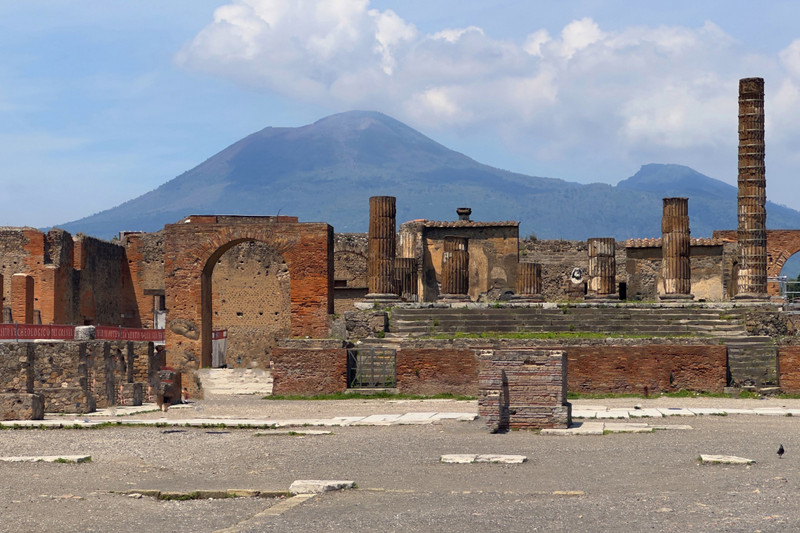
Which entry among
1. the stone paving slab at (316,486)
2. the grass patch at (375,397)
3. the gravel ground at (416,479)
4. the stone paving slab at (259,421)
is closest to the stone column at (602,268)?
the grass patch at (375,397)

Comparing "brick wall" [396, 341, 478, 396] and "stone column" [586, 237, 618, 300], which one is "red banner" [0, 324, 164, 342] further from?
"stone column" [586, 237, 618, 300]

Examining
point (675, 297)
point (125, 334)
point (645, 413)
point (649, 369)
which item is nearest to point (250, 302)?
point (125, 334)

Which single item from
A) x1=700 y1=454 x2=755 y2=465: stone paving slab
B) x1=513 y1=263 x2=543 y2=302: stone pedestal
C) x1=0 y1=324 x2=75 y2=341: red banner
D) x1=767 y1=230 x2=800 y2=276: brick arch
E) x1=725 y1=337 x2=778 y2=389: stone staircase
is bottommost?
x1=700 y1=454 x2=755 y2=465: stone paving slab

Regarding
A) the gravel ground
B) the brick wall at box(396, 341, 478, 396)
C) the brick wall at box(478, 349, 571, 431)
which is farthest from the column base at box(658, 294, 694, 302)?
the brick wall at box(478, 349, 571, 431)

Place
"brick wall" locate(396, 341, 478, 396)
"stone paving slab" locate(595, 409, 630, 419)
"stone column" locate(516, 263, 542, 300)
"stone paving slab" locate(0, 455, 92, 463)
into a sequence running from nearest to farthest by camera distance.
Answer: "stone paving slab" locate(0, 455, 92, 463)
"stone paving slab" locate(595, 409, 630, 419)
"brick wall" locate(396, 341, 478, 396)
"stone column" locate(516, 263, 542, 300)

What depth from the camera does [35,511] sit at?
9.91 meters

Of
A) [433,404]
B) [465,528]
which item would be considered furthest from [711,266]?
[465,528]

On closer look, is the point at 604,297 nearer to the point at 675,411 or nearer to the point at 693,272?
the point at 693,272

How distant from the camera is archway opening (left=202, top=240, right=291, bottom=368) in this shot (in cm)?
3844

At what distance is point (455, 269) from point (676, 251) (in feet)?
18.5

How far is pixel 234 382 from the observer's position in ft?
85.4

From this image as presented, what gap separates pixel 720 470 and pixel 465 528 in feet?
12.8

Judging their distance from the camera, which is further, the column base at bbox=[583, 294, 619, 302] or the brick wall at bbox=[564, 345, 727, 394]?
the column base at bbox=[583, 294, 619, 302]

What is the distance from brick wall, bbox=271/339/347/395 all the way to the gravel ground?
610cm
